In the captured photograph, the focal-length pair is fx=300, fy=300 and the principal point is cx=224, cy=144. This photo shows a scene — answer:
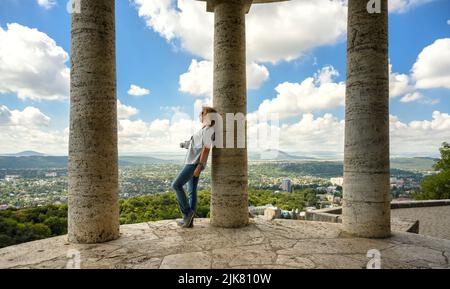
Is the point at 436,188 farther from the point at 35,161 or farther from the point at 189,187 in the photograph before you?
the point at 35,161

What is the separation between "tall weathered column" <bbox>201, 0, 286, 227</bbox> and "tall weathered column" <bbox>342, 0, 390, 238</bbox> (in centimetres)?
277

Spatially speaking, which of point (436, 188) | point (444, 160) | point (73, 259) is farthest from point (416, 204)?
point (444, 160)

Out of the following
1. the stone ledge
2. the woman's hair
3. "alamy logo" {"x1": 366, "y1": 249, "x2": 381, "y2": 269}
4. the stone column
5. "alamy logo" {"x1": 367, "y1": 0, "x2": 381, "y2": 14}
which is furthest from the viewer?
the stone ledge

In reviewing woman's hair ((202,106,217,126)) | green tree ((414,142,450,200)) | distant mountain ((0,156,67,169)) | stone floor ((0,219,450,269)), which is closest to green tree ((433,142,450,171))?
green tree ((414,142,450,200))

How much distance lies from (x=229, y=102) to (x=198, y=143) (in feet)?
4.48

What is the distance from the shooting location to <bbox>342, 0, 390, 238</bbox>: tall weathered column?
6789 millimetres

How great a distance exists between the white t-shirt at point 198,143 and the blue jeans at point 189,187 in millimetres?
179

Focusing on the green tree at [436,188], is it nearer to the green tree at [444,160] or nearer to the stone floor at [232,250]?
the green tree at [444,160]

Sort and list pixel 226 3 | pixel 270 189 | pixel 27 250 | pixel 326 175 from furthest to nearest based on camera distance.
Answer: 1. pixel 326 175
2. pixel 270 189
3. pixel 226 3
4. pixel 27 250

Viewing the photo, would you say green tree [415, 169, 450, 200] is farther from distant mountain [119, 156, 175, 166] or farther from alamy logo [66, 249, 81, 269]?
alamy logo [66, 249, 81, 269]

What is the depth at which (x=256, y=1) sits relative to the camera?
9.20m

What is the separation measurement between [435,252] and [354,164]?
227cm
